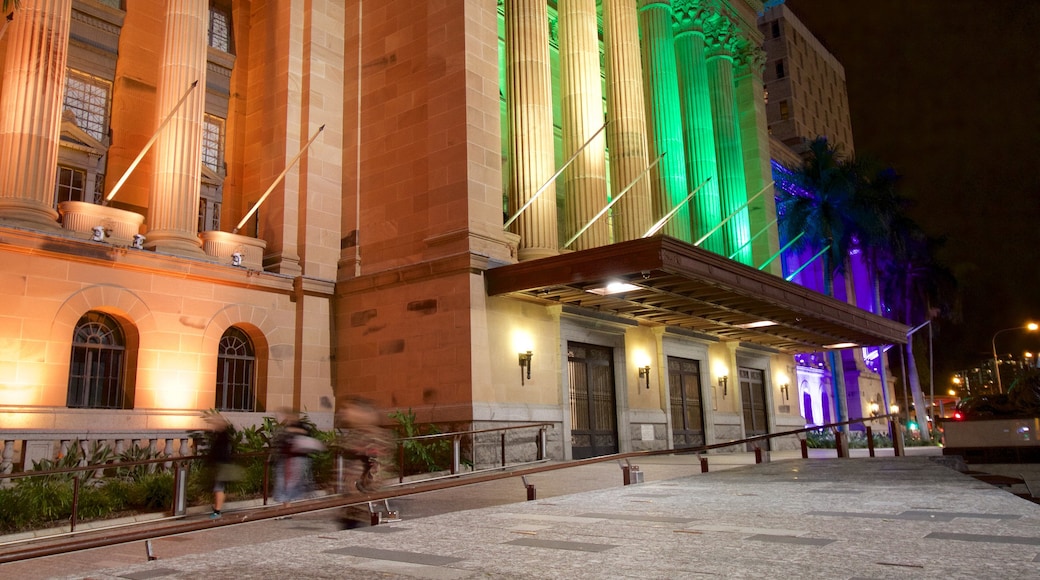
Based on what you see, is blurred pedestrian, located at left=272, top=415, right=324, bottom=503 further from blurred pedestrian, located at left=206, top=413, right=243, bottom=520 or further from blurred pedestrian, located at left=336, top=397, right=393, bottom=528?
blurred pedestrian, located at left=206, top=413, right=243, bottom=520

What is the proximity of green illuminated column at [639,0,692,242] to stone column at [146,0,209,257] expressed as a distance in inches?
672

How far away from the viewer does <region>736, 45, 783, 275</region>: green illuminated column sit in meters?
38.2

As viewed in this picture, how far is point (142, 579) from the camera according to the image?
6.13 metres

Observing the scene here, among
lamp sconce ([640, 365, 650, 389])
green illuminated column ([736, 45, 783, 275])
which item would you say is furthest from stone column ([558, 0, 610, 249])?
green illuminated column ([736, 45, 783, 275])

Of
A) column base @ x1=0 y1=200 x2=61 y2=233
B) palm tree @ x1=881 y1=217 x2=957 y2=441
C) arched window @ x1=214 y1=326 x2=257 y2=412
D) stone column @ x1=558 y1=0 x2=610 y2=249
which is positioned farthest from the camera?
palm tree @ x1=881 y1=217 x2=957 y2=441

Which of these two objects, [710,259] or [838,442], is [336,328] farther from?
[838,442]

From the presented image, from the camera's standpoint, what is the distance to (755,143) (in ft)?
128

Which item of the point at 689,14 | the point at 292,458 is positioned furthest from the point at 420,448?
the point at 689,14

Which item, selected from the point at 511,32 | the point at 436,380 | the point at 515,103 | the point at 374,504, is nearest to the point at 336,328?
the point at 436,380

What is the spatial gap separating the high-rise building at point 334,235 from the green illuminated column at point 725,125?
826cm

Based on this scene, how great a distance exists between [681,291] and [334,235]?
10.8m

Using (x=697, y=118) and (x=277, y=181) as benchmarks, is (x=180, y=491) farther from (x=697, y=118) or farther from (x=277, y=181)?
(x=697, y=118)

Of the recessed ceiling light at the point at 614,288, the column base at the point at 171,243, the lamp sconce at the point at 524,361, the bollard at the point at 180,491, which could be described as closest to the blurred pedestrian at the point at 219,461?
the bollard at the point at 180,491

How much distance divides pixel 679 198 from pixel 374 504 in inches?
926
